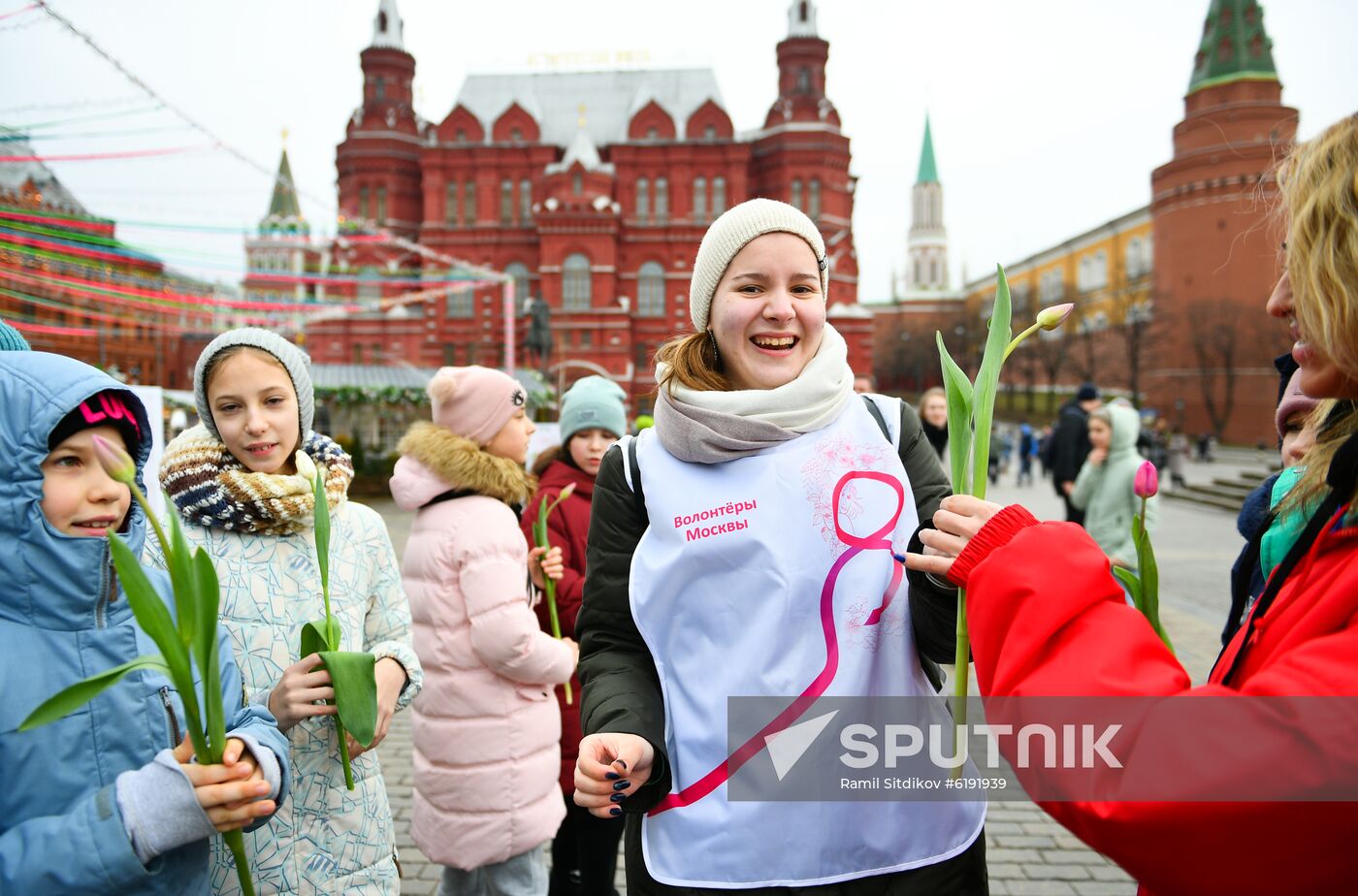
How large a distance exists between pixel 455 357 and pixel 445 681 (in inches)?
1511

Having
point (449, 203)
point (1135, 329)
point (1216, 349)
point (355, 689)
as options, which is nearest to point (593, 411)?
point (355, 689)

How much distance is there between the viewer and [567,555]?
10.5 feet

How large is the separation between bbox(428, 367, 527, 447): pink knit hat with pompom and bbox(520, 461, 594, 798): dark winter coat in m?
0.34

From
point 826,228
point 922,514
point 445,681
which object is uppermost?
point 826,228

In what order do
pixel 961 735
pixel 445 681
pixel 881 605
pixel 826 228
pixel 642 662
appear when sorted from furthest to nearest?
pixel 826 228
pixel 445 681
pixel 642 662
pixel 881 605
pixel 961 735

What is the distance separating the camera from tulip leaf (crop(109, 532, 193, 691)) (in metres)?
1.15

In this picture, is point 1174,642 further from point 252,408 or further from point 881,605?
point 252,408

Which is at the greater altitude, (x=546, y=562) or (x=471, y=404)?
(x=471, y=404)

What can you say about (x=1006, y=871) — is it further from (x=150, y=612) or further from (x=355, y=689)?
(x=150, y=612)

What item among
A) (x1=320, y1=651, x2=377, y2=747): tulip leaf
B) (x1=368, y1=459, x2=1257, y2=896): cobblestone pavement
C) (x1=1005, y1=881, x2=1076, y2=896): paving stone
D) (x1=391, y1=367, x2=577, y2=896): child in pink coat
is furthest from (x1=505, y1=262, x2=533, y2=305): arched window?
(x1=320, y1=651, x2=377, y2=747): tulip leaf

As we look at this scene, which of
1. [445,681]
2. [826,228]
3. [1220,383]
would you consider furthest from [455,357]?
[445,681]

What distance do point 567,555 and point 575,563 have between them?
46 mm

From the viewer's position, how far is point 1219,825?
34.5 inches

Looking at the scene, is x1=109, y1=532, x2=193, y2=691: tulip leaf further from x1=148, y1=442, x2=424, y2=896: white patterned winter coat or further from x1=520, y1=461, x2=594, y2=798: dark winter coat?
x1=520, y1=461, x2=594, y2=798: dark winter coat
